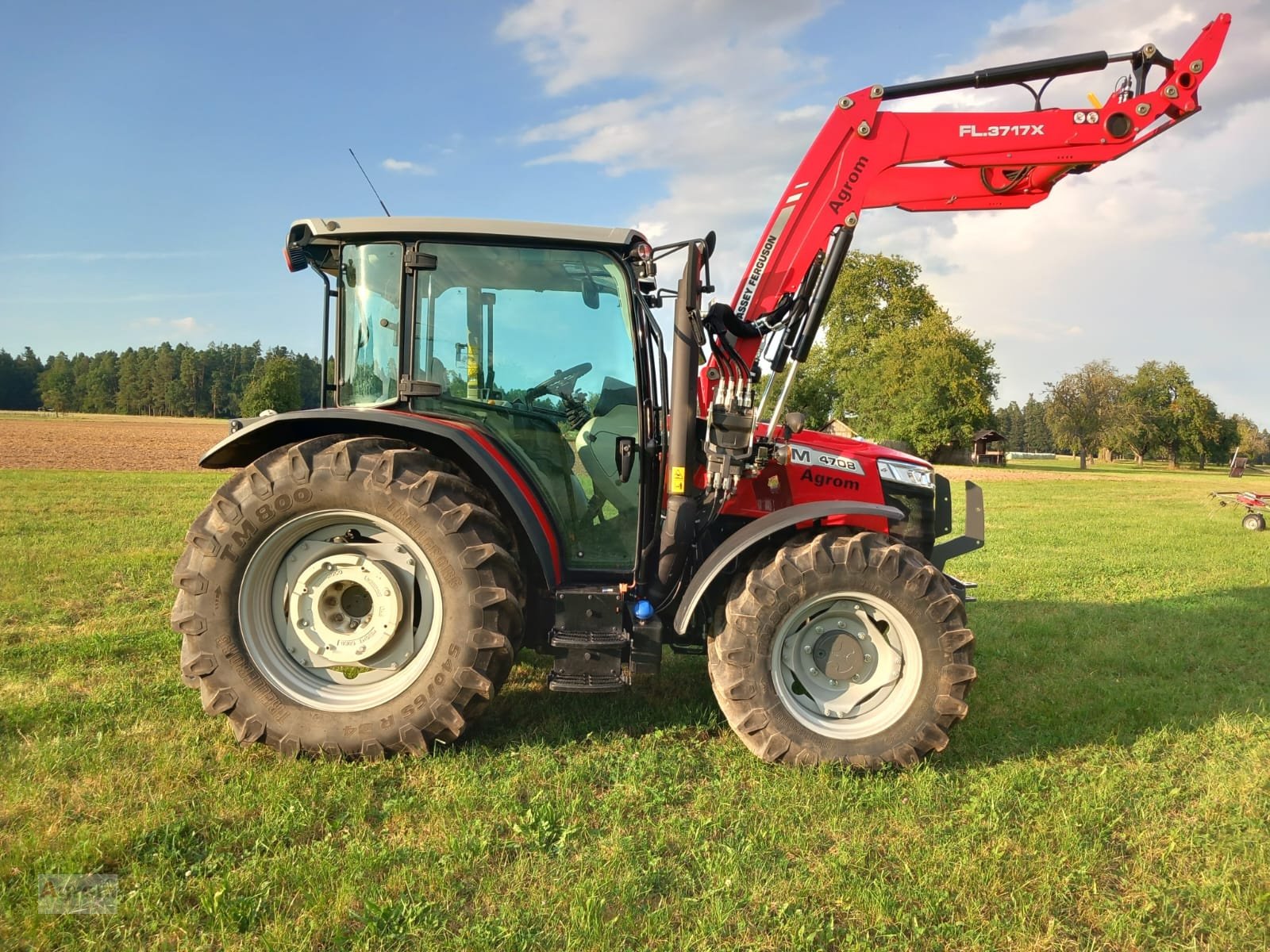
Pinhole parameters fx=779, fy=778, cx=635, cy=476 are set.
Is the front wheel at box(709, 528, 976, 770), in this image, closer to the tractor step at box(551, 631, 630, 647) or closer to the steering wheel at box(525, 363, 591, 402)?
the tractor step at box(551, 631, 630, 647)

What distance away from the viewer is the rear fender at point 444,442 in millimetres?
3607

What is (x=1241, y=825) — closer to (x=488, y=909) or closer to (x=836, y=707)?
(x=836, y=707)

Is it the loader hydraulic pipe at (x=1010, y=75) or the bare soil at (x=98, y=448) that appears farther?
the bare soil at (x=98, y=448)

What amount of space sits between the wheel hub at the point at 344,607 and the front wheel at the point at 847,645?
156cm

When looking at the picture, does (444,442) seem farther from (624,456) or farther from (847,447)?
(847,447)

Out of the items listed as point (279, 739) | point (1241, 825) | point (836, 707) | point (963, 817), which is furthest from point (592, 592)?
point (1241, 825)

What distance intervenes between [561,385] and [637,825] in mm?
2102

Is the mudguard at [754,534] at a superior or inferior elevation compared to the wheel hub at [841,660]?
superior

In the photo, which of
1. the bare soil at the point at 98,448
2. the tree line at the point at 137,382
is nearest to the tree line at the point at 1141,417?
the bare soil at the point at 98,448

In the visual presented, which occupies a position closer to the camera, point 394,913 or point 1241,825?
point 394,913

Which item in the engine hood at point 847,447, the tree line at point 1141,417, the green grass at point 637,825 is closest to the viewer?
the green grass at point 637,825

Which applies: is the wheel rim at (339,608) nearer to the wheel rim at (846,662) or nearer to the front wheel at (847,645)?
the front wheel at (847,645)

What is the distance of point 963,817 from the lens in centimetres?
317

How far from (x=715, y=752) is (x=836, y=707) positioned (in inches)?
24.8
